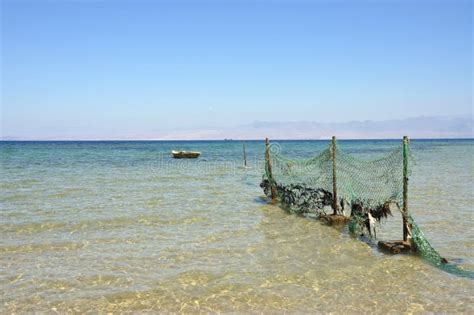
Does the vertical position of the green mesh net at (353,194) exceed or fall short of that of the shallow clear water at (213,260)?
it exceeds it

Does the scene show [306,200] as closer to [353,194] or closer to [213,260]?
[353,194]

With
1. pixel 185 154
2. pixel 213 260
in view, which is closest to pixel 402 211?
pixel 213 260

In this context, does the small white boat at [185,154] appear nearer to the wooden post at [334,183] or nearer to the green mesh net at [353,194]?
the green mesh net at [353,194]

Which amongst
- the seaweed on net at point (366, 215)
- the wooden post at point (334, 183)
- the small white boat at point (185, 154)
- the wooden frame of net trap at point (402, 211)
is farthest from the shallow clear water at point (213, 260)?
the small white boat at point (185, 154)

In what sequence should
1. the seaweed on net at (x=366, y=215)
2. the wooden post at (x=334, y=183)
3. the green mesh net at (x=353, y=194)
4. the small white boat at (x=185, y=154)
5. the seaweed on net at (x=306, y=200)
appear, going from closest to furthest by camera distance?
the green mesh net at (x=353, y=194), the seaweed on net at (x=366, y=215), the wooden post at (x=334, y=183), the seaweed on net at (x=306, y=200), the small white boat at (x=185, y=154)

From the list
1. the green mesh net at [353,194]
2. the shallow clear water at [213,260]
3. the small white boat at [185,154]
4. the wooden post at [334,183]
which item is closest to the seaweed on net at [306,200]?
the green mesh net at [353,194]

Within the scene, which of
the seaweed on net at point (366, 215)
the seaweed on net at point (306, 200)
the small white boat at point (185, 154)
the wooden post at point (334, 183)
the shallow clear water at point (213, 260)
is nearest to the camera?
the shallow clear water at point (213, 260)

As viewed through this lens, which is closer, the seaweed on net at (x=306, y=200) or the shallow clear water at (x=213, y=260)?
the shallow clear water at (x=213, y=260)

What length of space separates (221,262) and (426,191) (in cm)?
1472

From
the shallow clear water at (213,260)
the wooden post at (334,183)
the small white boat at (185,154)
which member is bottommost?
the shallow clear water at (213,260)

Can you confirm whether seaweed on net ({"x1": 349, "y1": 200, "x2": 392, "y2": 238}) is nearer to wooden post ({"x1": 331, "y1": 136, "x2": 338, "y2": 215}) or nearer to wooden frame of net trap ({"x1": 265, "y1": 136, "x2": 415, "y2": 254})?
wooden frame of net trap ({"x1": 265, "y1": 136, "x2": 415, "y2": 254})

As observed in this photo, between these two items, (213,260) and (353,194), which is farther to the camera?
(353,194)

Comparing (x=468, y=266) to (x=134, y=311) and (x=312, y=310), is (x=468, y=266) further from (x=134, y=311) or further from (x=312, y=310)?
(x=134, y=311)

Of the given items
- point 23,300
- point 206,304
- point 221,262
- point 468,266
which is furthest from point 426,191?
point 23,300
